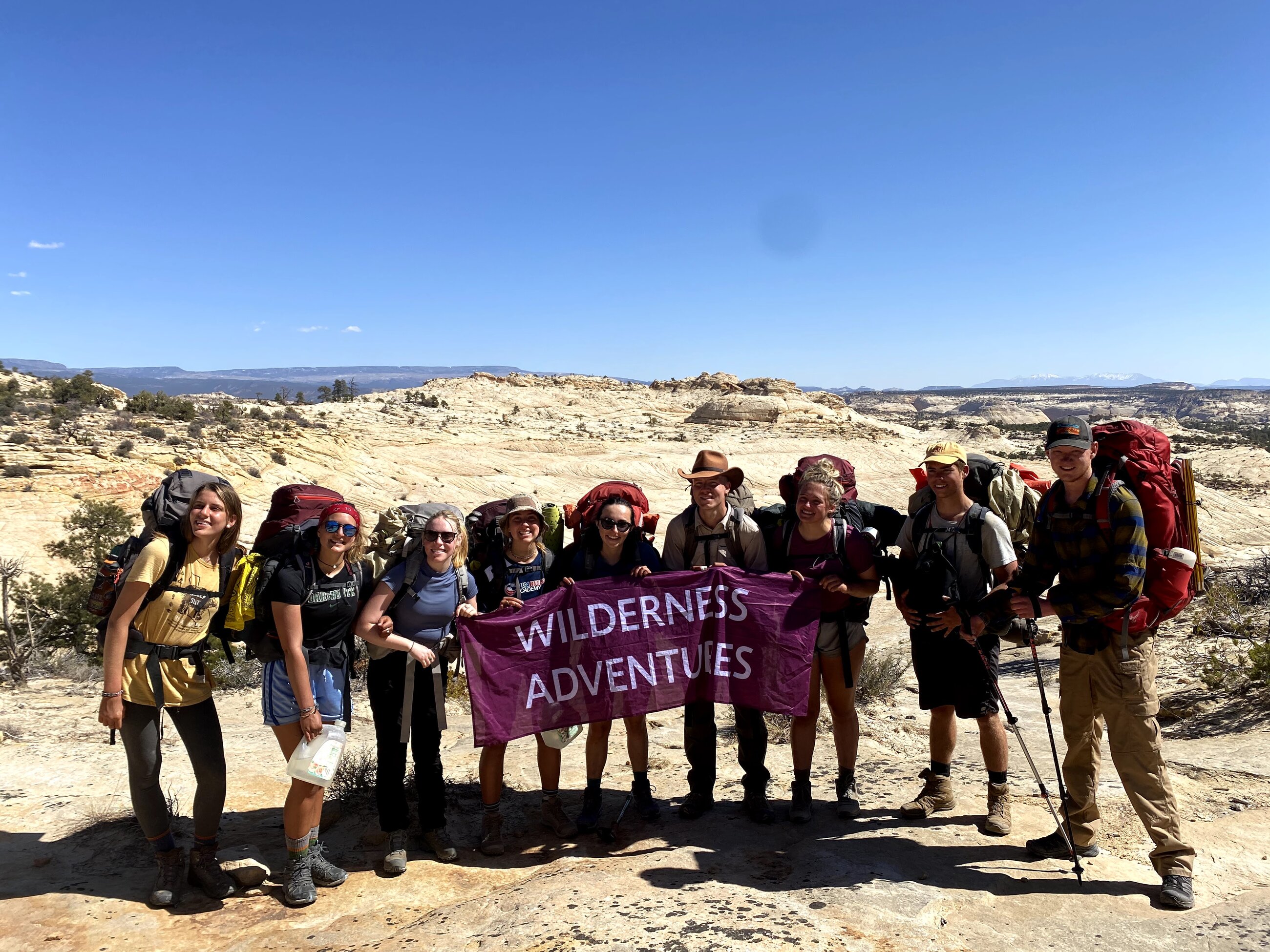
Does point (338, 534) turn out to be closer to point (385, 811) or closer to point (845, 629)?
point (385, 811)

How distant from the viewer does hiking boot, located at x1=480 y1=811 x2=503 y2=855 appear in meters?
4.46

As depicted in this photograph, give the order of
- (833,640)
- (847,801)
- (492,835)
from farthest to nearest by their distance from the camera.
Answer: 1. (847,801)
2. (833,640)
3. (492,835)

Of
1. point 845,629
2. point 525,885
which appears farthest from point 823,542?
point 525,885

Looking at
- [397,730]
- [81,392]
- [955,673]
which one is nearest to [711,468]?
[955,673]

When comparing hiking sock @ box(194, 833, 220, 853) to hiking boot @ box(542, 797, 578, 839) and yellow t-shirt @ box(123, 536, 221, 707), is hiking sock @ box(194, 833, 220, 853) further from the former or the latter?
hiking boot @ box(542, 797, 578, 839)

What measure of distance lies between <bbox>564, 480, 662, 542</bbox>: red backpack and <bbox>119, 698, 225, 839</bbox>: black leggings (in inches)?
85.0

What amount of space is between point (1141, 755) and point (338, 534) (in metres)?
4.03

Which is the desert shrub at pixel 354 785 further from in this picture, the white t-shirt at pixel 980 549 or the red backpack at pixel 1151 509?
the red backpack at pixel 1151 509

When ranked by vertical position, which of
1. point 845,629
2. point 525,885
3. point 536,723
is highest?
point 845,629

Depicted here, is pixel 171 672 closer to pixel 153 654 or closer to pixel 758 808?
pixel 153 654

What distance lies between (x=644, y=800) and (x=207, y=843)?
247cm

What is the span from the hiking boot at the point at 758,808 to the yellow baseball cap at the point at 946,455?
2320mm

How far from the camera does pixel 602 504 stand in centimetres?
459

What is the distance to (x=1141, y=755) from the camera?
3.71m
